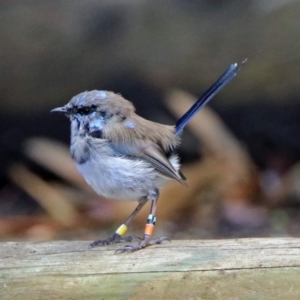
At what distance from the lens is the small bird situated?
304 centimetres

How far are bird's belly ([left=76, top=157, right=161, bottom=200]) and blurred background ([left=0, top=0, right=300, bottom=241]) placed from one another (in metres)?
1.62

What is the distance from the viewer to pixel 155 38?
489cm

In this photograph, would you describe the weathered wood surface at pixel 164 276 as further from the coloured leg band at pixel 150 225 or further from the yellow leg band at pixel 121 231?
the yellow leg band at pixel 121 231

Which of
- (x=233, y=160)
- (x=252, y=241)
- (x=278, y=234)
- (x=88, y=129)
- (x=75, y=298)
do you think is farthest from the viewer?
(x=233, y=160)

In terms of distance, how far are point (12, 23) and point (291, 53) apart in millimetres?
1798

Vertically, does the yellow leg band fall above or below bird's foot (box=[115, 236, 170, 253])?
below

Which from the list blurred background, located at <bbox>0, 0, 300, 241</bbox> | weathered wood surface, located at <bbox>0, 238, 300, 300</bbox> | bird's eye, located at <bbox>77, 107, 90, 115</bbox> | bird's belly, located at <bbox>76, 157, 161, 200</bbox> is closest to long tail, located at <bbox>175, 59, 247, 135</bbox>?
bird's belly, located at <bbox>76, 157, 161, 200</bbox>

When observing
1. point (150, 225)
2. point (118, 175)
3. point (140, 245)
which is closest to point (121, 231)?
point (150, 225)

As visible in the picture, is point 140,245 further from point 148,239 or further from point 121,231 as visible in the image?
point 121,231

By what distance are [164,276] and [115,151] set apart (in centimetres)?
77

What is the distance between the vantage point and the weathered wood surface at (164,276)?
2.40 meters

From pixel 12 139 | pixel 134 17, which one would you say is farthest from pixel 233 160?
pixel 12 139

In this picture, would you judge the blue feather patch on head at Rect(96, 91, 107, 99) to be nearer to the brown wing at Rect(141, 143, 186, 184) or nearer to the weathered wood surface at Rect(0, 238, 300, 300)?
the brown wing at Rect(141, 143, 186, 184)

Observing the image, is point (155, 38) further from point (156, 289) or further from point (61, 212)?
point (156, 289)
